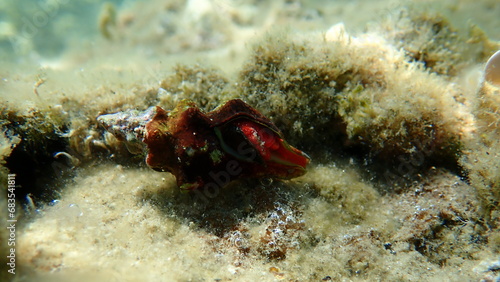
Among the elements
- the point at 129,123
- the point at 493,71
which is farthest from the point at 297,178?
the point at 493,71

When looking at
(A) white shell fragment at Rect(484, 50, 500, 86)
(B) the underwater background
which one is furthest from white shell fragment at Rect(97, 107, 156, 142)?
(A) white shell fragment at Rect(484, 50, 500, 86)

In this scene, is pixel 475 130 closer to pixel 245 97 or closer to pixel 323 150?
pixel 323 150

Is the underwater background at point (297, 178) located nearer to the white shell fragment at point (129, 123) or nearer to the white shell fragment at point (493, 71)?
the white shell fragment at point (493, 71)

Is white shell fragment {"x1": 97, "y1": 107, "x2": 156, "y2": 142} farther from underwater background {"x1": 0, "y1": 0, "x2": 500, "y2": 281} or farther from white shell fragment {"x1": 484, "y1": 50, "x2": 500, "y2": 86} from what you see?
white shell fragment {"x1": 484, "y1": 50, "x2": 500, "y2": 86}

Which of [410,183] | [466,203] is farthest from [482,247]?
[410,183]

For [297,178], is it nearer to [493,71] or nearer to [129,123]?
[129,123]

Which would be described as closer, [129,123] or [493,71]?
[129,123]

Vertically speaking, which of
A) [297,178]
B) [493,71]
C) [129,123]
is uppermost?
[493,71]
